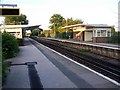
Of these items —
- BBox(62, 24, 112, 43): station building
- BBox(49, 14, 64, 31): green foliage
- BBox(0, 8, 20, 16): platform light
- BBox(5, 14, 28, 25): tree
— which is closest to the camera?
BBox(0, 8, 20, 16): platform light

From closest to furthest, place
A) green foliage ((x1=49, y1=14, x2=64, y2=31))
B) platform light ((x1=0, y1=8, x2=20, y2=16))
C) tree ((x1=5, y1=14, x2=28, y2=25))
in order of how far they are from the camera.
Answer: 1. platform light ((x1=0, y1=8, x2=20, y2=16))
2. tree ((x1=5, y1=14, x2=28, y2=25))
3. green foliage ((x1=49, y1=14, x2=64, y2=31))

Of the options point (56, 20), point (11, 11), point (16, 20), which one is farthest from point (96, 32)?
point (16, 20)

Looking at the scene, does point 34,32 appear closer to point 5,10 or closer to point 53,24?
point 53,24

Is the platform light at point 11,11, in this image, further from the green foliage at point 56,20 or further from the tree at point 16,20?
the green foliage at point 56,20

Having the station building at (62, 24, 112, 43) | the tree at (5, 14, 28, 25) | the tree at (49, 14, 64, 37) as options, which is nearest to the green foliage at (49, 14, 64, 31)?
the tree at (49, 14, 64, 37)

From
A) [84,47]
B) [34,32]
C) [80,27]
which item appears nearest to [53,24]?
[34,32]

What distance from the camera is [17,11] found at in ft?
57.0

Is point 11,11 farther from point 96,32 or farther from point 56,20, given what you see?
point 56,20

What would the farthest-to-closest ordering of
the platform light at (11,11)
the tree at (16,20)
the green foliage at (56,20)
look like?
1. the green foliage at (56,20)
2. the tree at (16,20)
3. the platform light at (11,11)

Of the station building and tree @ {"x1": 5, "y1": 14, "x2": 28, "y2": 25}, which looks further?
tree @ {"x1": 5, "y1": 14, "x2": 28, "y2": 25}

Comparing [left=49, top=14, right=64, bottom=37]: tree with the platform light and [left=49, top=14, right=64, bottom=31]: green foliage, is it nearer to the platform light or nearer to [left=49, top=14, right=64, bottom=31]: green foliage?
[left=49, top=14, right=64, bottom=31]: green foliage

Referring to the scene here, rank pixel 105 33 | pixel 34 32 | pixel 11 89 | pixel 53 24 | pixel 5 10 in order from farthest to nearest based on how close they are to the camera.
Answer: pixel 34 32, pixel 53 24, pixel 105 33, pixel 5 10, pixel 11 89

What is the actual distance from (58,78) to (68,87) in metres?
2.09

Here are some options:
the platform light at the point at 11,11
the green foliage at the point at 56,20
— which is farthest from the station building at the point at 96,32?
the green foliage at the point at 56,20
